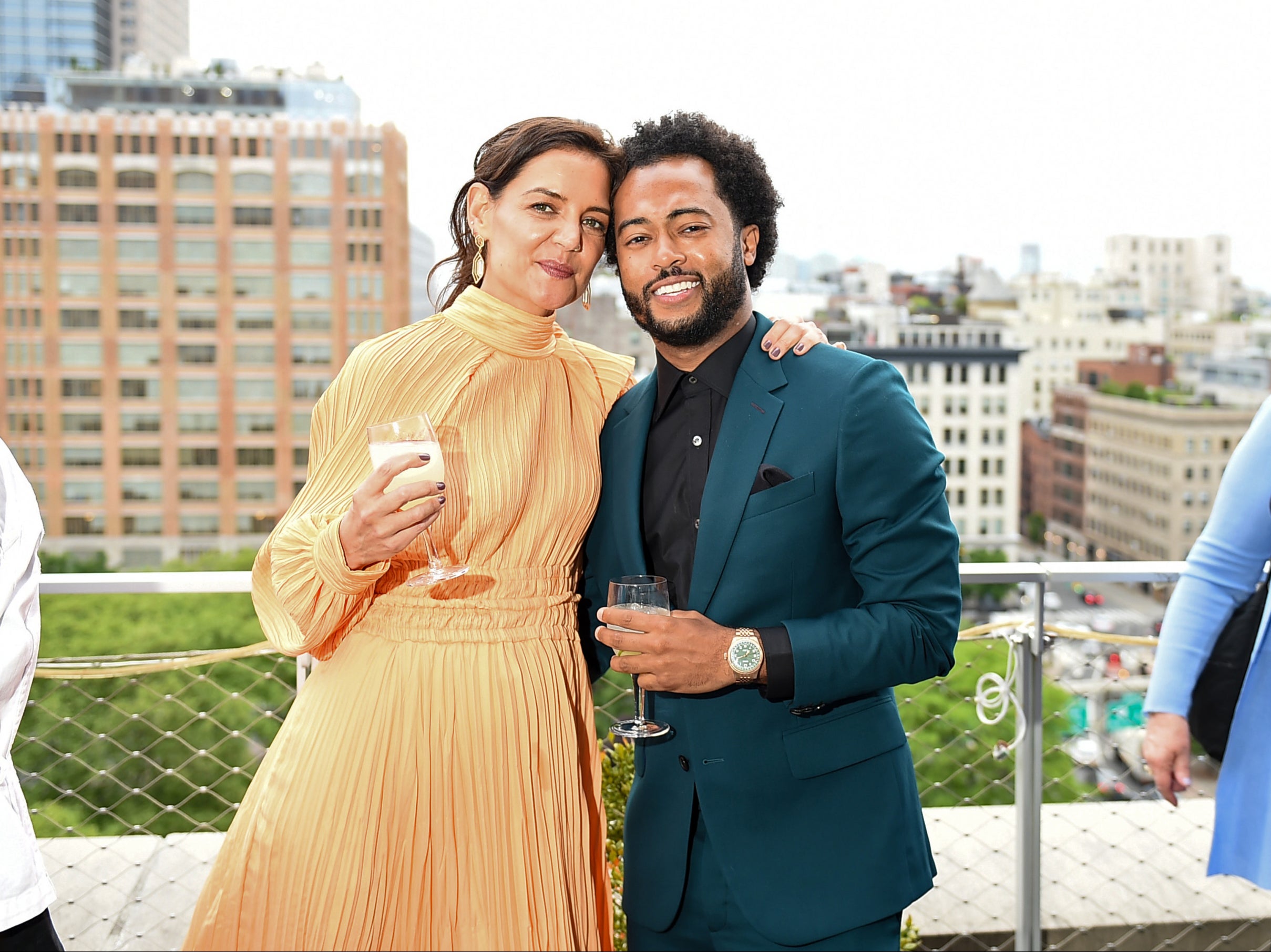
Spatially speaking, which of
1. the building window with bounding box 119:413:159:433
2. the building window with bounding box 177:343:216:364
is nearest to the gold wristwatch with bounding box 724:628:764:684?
the building window with bounding box 177:343:216:364

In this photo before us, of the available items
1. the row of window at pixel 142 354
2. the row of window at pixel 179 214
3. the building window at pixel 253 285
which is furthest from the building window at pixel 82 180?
the building window at pixel 253 285

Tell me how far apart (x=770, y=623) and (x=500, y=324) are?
2.19 feet

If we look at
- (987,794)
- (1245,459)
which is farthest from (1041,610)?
(987,794)

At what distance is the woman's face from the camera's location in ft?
6.07

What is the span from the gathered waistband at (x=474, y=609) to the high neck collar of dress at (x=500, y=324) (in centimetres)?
38

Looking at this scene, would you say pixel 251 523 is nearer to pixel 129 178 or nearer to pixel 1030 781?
pixel 129 178

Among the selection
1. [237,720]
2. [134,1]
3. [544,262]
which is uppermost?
[134,1]

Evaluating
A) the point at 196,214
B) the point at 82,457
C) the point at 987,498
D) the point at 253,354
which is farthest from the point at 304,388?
the point at 987,498

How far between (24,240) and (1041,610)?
80612mm

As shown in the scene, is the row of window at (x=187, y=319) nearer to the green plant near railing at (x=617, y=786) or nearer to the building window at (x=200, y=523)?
the building window at (x=200, y=523)

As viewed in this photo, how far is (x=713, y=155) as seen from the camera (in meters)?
1.89

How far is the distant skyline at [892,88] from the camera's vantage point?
3091 inches

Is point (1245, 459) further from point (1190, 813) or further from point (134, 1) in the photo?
point (134, 1)

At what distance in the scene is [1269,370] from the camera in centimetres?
7706
